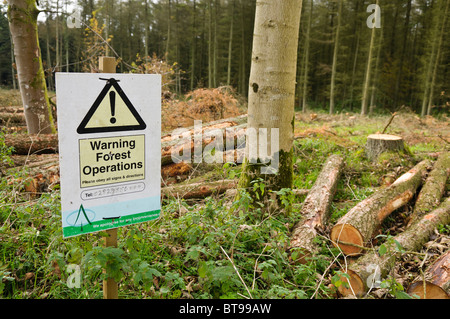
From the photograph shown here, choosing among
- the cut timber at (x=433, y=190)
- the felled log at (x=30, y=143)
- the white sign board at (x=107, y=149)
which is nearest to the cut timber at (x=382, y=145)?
the cut timber at (x=433, y=190)

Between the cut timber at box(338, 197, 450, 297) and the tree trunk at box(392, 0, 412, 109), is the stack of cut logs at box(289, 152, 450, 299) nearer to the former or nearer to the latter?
the cut timber at box(338, 197, 450, 297)

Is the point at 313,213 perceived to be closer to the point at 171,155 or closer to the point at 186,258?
the point at 186,258

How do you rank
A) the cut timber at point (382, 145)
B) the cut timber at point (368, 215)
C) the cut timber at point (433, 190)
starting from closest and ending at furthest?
1. the cut timber at point (368, 215)
2. the cut timber at point (433, 190)
3. the cut timber at point (382, 145)

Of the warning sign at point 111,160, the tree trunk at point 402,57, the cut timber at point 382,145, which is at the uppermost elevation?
the tree trunk at point 402,57

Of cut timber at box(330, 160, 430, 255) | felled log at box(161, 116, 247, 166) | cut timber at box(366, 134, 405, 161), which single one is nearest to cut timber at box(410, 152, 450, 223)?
cut timber at box(330, 160, 430, 255)

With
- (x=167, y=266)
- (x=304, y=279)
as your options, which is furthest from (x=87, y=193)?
(x=304, y=279)

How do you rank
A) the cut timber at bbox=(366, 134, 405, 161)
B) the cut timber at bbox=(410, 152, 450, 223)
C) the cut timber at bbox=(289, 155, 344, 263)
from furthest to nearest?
the cut timber at bbox=(366, 134, 405, 161)
the cut timber at bbox=(410, 152, 450, 223)
the cut timber at bbox=(289, 155, 344, 263)

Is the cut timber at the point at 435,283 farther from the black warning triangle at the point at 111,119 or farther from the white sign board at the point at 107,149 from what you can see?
the black warning triangle at the point at 111,119

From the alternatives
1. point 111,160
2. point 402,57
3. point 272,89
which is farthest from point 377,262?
point 402,57

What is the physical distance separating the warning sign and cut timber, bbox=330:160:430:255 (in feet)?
7.83

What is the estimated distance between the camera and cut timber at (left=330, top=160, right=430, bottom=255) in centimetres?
348

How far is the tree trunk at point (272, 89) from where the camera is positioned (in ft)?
11.7

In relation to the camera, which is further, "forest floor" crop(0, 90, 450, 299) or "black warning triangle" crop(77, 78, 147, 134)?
"forest floor" crop(0, 90, 450, 299)

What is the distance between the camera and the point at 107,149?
2.09 m
